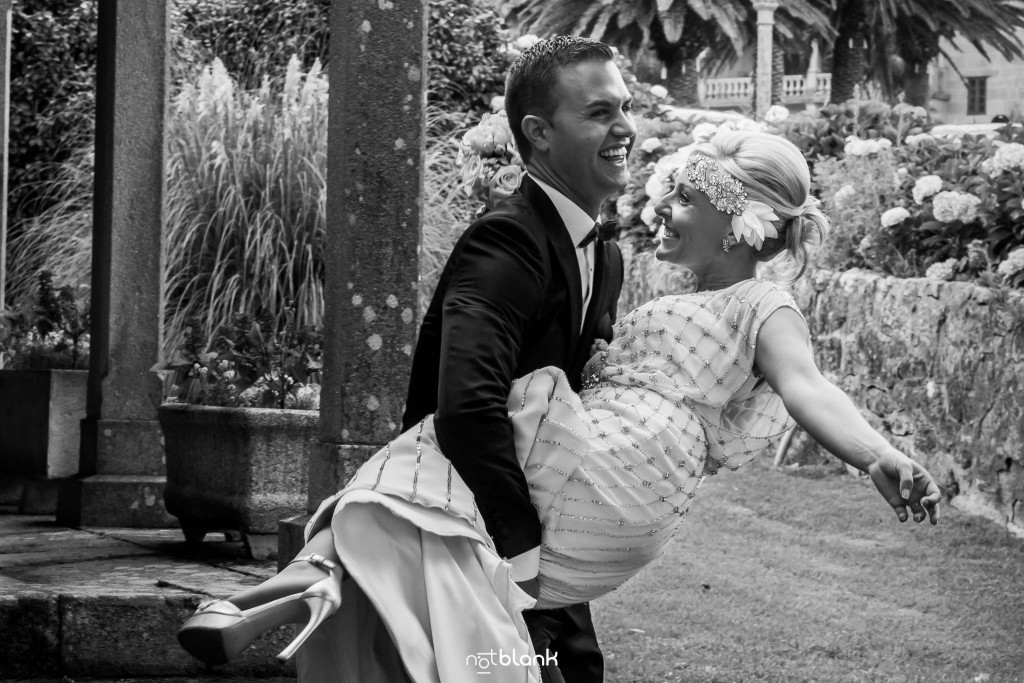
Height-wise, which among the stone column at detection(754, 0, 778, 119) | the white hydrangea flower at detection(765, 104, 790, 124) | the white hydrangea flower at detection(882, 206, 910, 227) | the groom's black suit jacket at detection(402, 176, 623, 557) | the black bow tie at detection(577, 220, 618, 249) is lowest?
the groom's black suit jacket at detection(402, 176, 623, 557)

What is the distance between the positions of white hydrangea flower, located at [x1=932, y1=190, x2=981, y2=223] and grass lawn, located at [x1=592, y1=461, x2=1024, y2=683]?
1605 millimetres

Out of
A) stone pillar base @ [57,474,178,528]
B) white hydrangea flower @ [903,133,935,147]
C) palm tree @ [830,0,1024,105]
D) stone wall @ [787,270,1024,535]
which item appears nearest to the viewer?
stone pillar base @ [57,474,178,528]

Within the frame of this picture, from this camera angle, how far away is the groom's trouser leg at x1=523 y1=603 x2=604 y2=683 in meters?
2.39

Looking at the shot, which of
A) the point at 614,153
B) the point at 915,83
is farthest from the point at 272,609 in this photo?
the point at 915,83

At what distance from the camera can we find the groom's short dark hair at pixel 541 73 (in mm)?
2387

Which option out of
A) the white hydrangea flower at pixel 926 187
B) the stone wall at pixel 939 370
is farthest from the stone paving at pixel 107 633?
the white hydrangea flower at pixel 926 187

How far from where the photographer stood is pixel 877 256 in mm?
8445

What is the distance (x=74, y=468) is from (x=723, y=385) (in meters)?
5.07

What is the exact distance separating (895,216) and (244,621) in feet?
22.3

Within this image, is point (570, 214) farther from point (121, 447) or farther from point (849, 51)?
point (849, 51)

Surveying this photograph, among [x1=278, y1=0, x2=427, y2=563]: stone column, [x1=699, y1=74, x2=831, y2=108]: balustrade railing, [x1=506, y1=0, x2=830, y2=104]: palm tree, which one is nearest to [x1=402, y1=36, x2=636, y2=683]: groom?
[x1=278, y1=0, x2=427, y2=563]: stone column

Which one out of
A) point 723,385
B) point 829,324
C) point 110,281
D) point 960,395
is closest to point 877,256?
point 829,324

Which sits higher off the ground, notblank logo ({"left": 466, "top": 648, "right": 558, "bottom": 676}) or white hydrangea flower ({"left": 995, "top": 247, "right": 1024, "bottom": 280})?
white hydrangea flower ({"left": 995, "top": 247, "right": 1024, "bottom": 280})

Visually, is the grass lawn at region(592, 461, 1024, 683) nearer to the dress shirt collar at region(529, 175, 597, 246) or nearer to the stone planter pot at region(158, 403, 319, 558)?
the stone planter pot at region(158, 403, 319, 558)
